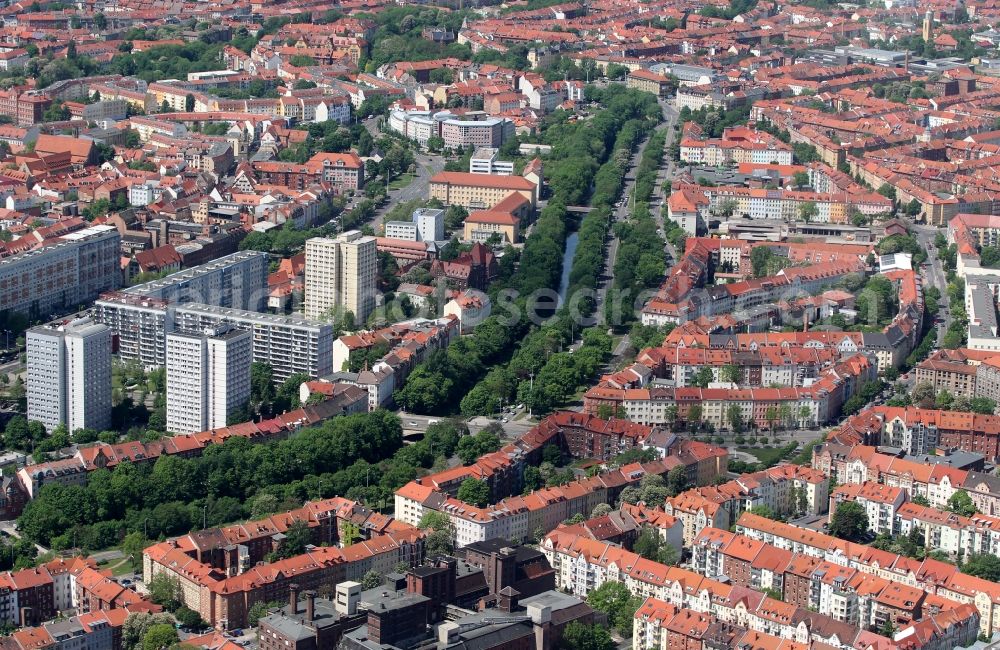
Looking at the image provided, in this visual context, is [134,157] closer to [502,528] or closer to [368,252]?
[368,252]

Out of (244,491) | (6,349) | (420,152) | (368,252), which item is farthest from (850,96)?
(244,491)

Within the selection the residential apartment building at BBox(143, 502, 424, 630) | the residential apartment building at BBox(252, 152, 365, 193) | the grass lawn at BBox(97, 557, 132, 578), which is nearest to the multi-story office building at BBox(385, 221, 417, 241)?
the residential apartment building at BBox(252, 152, 365, 193)

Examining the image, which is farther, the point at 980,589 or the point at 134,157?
the point at 134,157

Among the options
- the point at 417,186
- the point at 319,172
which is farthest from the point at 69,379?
the point at 417,186

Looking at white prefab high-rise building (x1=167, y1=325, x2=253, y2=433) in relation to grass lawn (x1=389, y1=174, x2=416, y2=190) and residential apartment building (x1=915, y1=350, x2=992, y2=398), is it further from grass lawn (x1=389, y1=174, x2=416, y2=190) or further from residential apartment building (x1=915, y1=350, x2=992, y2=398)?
grass lawn (x1=389, y1=174, x2=416, y2=190)

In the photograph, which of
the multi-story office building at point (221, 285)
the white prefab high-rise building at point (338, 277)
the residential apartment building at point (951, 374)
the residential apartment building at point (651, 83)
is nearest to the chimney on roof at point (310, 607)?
the multi-story office building at point (221, 285)

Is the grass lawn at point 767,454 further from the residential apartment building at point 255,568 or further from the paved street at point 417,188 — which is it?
the paved street at point 417,188
